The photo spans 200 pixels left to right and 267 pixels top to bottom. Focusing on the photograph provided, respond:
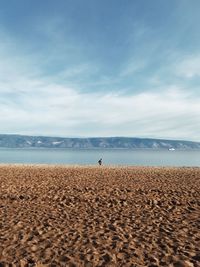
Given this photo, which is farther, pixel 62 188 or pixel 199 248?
pixel 62 188

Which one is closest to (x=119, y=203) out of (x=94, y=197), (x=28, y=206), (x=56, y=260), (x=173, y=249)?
(x=94, y=197)

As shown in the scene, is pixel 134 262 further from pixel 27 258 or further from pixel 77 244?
pixel 27 258

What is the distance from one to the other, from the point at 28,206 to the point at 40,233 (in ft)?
17.3

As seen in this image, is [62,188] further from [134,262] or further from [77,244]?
[134,262]

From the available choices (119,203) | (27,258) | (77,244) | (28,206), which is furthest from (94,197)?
(27,258)

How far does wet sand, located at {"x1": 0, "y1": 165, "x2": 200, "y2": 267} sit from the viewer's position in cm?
1010

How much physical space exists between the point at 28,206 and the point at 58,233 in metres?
5.53

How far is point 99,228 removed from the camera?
1337 cm

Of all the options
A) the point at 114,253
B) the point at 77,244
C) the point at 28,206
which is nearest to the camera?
the point at 114,253

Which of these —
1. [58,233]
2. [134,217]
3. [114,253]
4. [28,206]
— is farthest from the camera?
[28,206]

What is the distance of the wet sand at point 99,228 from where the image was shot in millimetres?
10102

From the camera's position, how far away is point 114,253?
1045 centimetres

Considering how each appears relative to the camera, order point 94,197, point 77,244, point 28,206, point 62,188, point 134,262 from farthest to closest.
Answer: point 62,188 → point 94,197 → point 28,206 → point 77,244 → point 134,262

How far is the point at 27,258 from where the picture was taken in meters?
10.0
